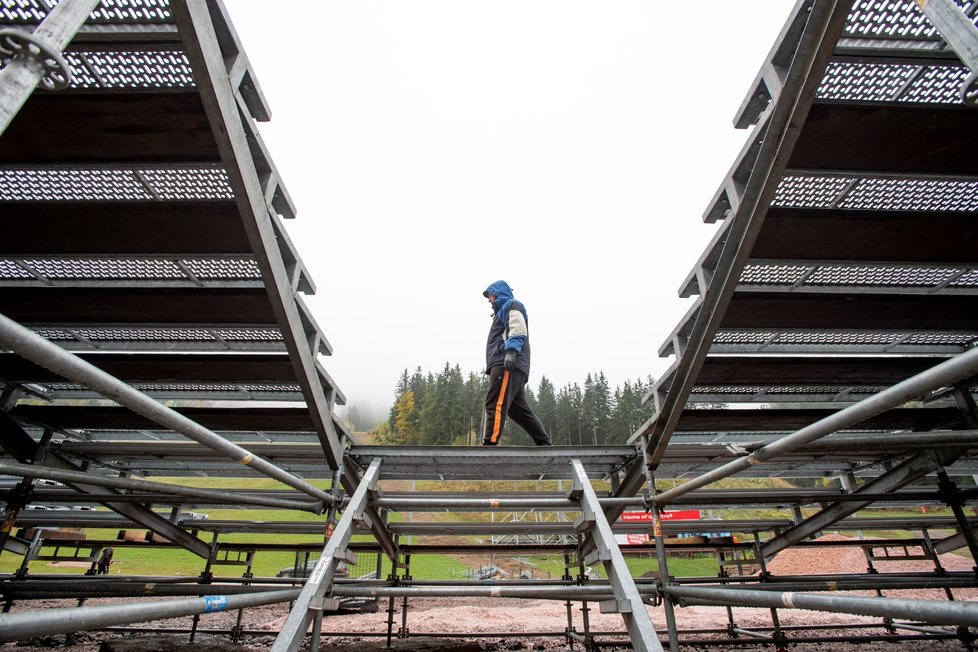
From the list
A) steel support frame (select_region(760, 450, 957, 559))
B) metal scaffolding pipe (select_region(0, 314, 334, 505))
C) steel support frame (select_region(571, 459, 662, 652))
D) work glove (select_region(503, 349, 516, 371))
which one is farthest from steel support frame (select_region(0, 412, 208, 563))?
steel support frame (select_region(760, 450, 957, 559))

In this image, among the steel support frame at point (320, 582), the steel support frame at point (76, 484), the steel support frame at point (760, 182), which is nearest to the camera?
the steel support frame at point (760, 182)

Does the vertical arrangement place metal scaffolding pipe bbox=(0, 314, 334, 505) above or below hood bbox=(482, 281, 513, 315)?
below

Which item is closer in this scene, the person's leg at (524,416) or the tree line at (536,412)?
the person's leg at (524,416)

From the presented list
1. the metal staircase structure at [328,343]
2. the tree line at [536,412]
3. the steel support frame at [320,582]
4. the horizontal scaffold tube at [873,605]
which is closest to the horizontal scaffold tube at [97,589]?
the metal staircase structure at [328,343]

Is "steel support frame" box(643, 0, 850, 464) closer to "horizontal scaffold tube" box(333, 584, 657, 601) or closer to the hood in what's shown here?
"horizontal scaffold tube" box(333, 584, 657, 601)

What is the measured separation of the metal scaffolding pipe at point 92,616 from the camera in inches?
54.2

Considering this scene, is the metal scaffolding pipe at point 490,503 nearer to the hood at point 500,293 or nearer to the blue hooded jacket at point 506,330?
the blue hooded jacket at point 506,330

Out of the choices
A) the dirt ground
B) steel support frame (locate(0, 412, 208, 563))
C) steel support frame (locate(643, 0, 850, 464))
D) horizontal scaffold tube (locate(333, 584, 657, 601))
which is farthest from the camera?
the dirt ground

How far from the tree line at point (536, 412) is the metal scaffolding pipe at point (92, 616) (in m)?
50.4

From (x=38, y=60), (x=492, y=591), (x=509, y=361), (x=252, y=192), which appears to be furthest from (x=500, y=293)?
(x=38, y=60)

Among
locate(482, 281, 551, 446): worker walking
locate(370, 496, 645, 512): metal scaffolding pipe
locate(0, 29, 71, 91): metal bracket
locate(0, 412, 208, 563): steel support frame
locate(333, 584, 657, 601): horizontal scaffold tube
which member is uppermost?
locate(482, 281, 551, 446): worker walking

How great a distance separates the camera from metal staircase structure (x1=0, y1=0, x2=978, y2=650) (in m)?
2.34

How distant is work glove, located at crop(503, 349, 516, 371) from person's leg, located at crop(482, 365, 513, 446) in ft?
0.18

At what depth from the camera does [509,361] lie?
5.32 meters
